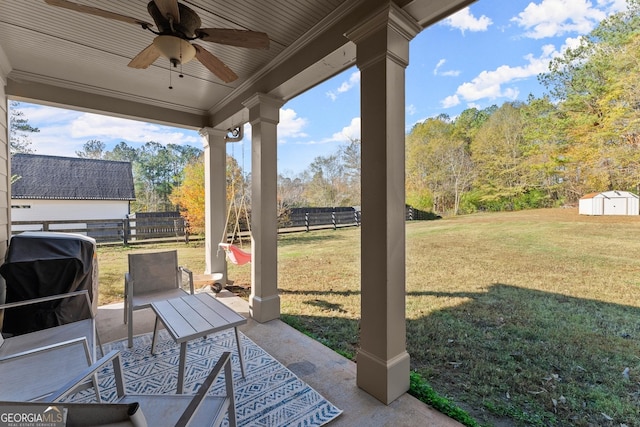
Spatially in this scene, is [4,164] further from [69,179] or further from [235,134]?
[69,179]

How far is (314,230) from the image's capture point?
852cm

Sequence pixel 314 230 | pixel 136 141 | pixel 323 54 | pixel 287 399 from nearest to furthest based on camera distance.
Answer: pixel 287 399
pixel 323 54
pixel 314 230
pixel 136 141

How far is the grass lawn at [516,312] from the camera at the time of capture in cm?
187

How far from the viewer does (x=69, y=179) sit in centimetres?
751

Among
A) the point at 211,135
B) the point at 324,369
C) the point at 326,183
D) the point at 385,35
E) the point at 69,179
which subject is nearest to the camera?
the point at 385,35

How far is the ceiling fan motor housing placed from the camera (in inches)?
64.7

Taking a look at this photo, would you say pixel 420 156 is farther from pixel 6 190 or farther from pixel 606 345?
pixel 6 190

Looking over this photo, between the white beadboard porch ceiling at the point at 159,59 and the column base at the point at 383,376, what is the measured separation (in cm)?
218

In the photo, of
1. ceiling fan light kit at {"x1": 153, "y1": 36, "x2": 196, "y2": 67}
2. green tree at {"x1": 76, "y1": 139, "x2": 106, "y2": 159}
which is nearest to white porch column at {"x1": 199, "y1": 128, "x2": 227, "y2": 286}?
ceiling fan light kit at {"x1": 153, "y1": 36, "x2": 196, "y2": 67}

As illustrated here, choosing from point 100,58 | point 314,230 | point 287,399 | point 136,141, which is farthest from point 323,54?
point 136,141

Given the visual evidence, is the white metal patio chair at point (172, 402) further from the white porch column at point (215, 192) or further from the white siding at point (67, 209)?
the white siding at point (67, 209)

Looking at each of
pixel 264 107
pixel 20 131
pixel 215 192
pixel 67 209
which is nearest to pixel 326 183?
pixel 215 192

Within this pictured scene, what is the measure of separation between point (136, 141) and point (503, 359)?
1452 cm

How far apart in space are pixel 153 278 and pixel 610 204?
4781 mm
